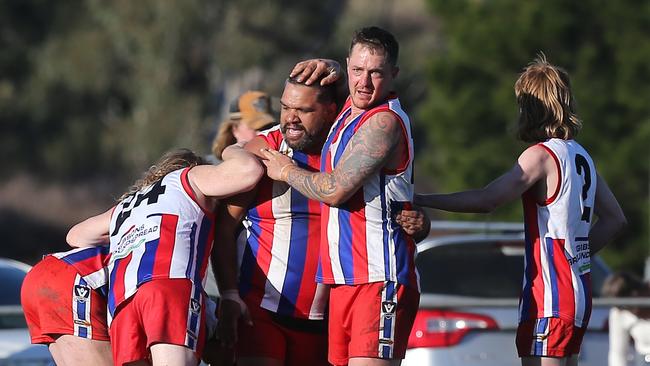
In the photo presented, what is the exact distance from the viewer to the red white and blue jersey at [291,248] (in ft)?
17.3

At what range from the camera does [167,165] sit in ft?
17.9

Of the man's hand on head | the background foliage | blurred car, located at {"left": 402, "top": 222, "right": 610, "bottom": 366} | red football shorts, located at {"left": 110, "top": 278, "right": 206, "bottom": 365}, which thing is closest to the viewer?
red football shorts, located at {"left": 110, "top": 278, "right": 206, "bottom": 365}

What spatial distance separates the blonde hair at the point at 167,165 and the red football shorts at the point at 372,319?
3.22ft

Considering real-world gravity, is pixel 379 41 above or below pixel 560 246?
above

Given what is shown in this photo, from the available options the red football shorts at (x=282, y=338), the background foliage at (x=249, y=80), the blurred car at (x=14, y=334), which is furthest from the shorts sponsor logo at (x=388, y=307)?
the background foliage at (x=249, y=80)

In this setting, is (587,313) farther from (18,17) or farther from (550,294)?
(18,17)

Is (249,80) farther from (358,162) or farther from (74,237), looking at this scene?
(358,162)

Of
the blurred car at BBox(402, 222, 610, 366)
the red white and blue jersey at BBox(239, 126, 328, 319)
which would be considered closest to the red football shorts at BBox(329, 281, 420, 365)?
the red white and blue jersey at BBox(239, 126, 328, 319)

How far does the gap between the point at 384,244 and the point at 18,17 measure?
3293cm

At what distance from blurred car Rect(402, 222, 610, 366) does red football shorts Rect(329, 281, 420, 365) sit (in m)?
2.34

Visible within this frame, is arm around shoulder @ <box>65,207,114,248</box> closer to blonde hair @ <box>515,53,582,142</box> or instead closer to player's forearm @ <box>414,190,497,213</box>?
player's forearm @ <box>414,190,497,213</box>

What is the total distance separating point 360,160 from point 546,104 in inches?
39.5

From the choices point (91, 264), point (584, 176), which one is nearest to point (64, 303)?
point (91, 264)

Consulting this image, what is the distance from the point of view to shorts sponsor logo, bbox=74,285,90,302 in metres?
5.30
